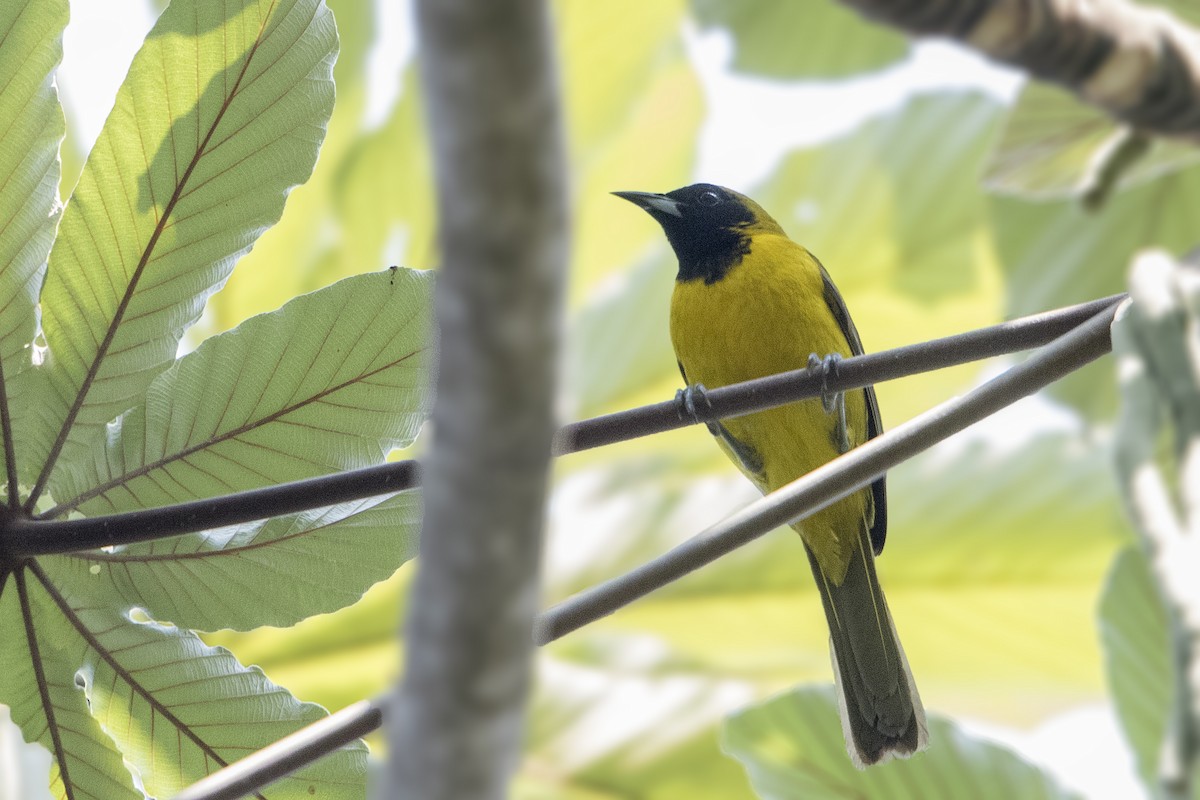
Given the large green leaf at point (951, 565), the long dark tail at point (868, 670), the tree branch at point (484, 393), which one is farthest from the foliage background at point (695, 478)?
the tree branch at point (484, 393)

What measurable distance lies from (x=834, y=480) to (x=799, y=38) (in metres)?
2.28

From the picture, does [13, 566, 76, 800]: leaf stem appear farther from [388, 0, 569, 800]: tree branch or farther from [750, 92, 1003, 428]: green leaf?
[750, 92, 1003, 428]: green leaf

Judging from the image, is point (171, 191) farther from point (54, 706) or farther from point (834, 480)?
point (834, 480)

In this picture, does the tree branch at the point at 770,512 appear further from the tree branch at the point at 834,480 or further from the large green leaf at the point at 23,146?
the large green leaf at the point at 23,146

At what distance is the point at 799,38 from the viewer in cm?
290

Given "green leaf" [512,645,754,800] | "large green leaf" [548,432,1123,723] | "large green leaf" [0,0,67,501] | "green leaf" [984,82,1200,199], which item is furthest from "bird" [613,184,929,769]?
"green leaf" [512,645,754,800]

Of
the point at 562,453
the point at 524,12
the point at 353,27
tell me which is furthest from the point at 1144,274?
the point at 353,27

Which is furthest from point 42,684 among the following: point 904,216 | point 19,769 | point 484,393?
point 904,216

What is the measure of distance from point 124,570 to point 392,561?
24cm

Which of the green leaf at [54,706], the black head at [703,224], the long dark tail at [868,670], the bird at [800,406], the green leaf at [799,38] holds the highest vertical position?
the green leaf at [799,38]

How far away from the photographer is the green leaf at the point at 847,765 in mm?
1496

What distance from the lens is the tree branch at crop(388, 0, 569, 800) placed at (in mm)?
342

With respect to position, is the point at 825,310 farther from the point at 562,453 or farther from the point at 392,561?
the point at 562,453

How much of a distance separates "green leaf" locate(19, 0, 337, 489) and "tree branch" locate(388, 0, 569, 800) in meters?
0.72
